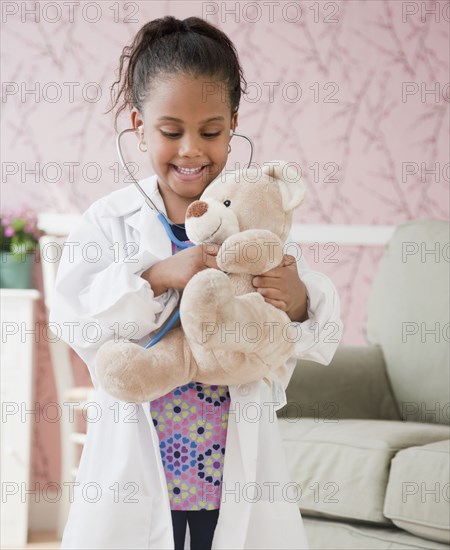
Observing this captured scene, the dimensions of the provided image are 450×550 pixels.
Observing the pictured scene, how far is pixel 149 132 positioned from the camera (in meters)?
1.20

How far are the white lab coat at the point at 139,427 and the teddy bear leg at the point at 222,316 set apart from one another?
94 mm

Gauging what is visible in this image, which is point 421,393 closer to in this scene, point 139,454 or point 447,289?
point 447,289

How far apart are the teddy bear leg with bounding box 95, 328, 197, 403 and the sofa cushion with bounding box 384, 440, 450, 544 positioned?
0.78 m

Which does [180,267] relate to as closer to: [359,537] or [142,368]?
[142,368]

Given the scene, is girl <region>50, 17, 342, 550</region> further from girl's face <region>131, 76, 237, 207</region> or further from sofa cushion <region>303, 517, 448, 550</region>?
sofa cushion <region>303, 517, 448, 550</region>

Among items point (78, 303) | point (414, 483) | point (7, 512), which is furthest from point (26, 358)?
point (78, 303)

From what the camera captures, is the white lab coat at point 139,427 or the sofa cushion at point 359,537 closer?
the white lab coat at point 139,427

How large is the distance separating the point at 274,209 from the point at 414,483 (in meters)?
0.83

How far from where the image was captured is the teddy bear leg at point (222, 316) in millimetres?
Result: 1038

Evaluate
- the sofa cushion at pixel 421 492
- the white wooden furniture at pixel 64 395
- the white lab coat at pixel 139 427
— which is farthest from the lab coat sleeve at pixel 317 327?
the white wooden furniture at pixel 64 395

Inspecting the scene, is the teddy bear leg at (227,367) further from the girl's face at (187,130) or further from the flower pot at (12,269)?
the flower pot at (12,269)

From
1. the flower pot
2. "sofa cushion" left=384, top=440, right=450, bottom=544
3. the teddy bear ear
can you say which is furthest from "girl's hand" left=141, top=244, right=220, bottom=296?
the flower pot

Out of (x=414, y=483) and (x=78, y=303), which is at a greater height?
(x=78, y=303)

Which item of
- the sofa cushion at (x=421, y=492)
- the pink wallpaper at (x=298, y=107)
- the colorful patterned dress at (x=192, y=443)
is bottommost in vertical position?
the sofa cushion at (x=421, y=492)
